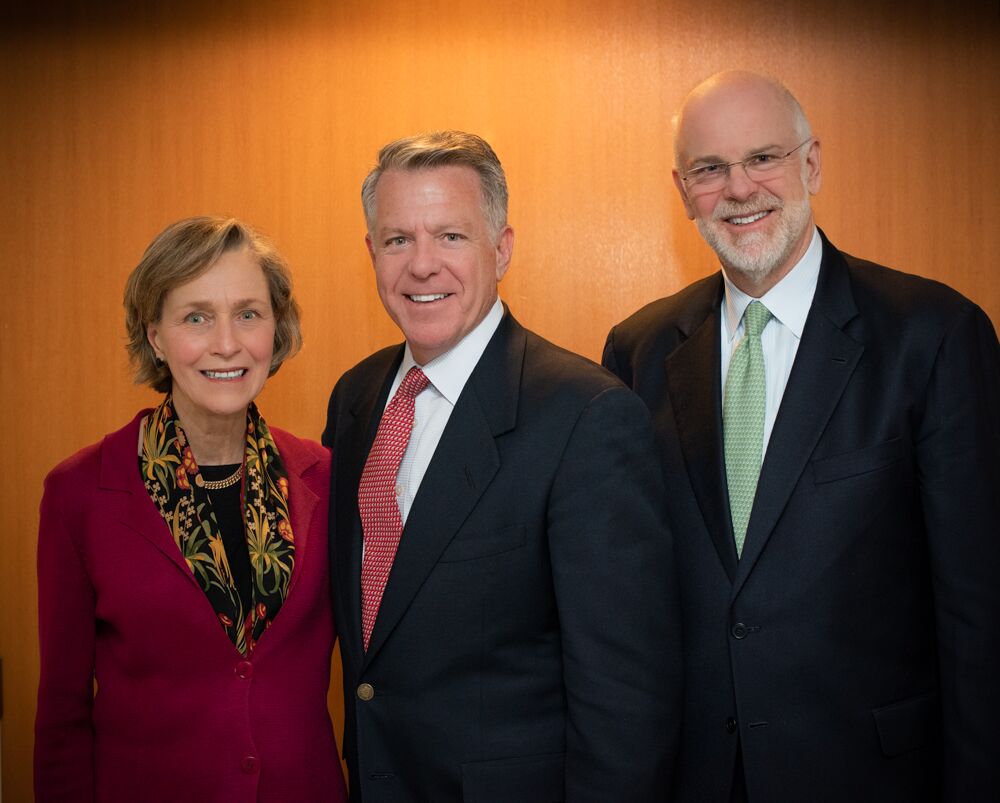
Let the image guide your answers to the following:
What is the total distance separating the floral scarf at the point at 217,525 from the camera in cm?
209

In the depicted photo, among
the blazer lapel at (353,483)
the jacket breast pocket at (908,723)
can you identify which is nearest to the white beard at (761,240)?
the blazer lapel at (353,483)

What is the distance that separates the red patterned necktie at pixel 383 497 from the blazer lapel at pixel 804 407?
2.31 ft

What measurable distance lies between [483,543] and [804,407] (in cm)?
71

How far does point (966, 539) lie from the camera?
2.01 m

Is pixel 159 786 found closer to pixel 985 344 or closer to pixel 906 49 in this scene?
pixel 985 344

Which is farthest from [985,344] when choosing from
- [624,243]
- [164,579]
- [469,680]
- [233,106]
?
[233,106]

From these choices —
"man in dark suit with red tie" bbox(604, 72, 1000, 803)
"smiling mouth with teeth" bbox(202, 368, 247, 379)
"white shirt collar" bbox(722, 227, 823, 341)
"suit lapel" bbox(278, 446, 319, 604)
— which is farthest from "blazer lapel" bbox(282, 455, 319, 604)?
"white shirt collar" bbox(722, 227, 823, 341)

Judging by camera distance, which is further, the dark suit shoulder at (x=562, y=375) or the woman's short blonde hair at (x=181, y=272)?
the woman's short blonde hair at (x=181, y=272)

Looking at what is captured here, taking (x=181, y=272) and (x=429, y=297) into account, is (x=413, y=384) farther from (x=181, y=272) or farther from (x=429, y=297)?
(x=181, y=272)

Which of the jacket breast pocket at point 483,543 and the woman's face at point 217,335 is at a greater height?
the woman's face at point 217,335

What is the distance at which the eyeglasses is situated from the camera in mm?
2270

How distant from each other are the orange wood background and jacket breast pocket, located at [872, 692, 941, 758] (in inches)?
64.3

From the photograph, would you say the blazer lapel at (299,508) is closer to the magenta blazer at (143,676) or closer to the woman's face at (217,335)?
the magenta blazer at (143,676)

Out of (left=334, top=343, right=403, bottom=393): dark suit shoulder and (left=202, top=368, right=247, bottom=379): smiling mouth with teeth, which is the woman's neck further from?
(left=334, top=343, right=403, bottom=393): dark suit shoulder
